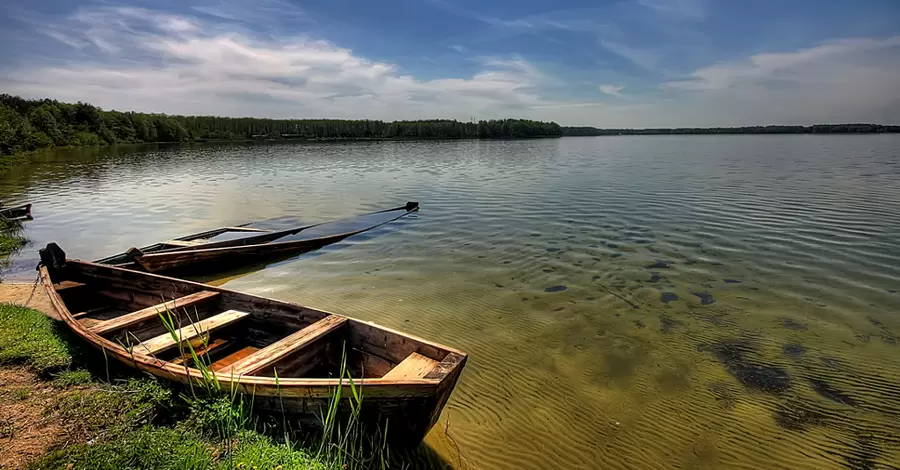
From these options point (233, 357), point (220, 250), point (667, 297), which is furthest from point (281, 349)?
point (220, 250)

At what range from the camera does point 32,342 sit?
19.6 feet

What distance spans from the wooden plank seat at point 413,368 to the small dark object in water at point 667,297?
244 inches

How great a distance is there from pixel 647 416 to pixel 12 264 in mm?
17000

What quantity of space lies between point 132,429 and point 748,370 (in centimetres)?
787

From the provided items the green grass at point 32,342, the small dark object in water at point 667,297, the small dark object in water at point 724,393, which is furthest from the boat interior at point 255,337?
the small dark object in water at point 667,297

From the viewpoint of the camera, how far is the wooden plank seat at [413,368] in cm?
425

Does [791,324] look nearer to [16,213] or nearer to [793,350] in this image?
[793,350]

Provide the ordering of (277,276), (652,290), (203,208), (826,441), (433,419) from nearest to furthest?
1. (433,419)
2. (826,441)
3. (652,290)
4. (277,276)
5. (203,208)

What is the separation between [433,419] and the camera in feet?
14.3

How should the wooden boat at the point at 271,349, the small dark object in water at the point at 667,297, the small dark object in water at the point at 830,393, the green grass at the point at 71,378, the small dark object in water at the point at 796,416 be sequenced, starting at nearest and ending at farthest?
the wooden boat at the point at 271,349
the green grass at the point at 71,378
the small dark object in water at the point at 796,416
the small dark object in water at the point at 830,393
the small dark object in water at the point at 667,297

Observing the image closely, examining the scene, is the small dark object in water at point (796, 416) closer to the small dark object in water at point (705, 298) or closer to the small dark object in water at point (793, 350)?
the small dark object in water at point (793, 350)

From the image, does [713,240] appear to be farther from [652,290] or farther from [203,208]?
[203,208]

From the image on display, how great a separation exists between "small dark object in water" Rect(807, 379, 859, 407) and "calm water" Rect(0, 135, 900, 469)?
1.1 inches

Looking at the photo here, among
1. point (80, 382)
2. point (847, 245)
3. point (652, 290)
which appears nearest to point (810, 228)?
point (847, 245)
